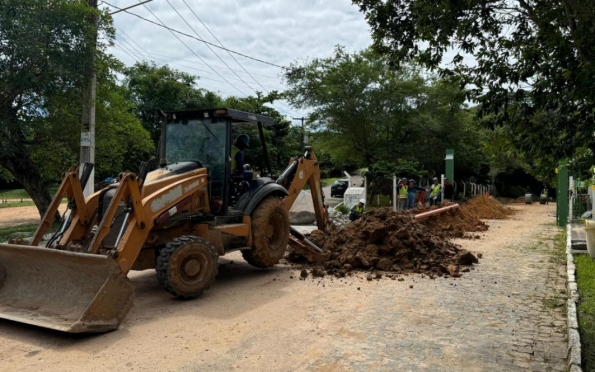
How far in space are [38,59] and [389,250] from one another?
347 inches

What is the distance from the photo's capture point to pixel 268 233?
27.7 feet

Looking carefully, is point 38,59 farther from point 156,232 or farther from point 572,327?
point 572,327

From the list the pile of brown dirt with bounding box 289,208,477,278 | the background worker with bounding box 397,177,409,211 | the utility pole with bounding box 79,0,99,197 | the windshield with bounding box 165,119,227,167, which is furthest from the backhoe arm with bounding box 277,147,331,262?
the background worker with bounding box 397,177,409,211

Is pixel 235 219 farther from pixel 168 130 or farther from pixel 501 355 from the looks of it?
pixel 501 355

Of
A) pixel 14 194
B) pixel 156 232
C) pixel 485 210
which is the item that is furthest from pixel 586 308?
pixel 14 194

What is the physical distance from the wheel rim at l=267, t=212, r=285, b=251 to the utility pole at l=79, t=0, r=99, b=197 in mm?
5177

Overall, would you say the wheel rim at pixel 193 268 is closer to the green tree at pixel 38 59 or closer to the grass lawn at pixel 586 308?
the grass lawn at pixel 586 308

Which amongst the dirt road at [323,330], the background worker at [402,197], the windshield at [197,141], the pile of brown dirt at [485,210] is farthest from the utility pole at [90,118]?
the pile of brown dirt at [485,210]

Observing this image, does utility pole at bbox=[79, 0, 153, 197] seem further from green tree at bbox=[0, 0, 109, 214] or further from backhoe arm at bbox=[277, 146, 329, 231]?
backhoe arm at bbox=[277, 146, 329, 231]

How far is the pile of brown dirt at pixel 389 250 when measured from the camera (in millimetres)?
8797

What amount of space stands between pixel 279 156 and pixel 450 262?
82.8 ft

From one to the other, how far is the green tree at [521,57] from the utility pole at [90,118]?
8.54 meters

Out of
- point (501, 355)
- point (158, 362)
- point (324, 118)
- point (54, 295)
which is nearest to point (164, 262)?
point (54, 295)

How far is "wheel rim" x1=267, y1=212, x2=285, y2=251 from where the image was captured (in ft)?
27.9
